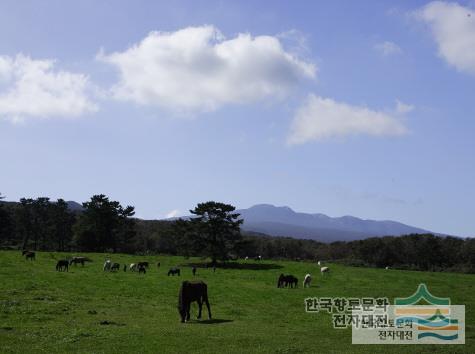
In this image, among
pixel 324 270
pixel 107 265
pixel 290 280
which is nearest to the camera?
pixel 290 280

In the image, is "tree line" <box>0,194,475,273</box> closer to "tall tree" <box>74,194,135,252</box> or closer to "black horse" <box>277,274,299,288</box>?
"tall tree" <box>74,194,135,252</box>

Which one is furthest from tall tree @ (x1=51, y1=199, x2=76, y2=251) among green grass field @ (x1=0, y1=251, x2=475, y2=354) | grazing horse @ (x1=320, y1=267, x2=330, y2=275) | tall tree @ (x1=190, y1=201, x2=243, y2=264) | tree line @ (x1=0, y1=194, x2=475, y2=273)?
grazing horse @ (x1=320, y1=267, x2=330, y2=275)

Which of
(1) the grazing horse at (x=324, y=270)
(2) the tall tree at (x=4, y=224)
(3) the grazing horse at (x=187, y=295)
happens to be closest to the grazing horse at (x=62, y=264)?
(1) the grazing horse at (x=324, y=270)

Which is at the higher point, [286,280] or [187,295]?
[187,295]

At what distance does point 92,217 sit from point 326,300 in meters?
69.1

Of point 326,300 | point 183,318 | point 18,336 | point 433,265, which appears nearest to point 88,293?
point 183,318

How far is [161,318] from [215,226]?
173 ft

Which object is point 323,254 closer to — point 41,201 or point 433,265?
point 433,265

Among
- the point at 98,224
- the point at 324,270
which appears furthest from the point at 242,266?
the point at 98,224

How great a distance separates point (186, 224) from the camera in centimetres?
7744

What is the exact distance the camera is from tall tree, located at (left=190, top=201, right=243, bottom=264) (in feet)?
248

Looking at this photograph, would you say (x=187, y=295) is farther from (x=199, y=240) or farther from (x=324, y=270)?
(x=199, y=240)

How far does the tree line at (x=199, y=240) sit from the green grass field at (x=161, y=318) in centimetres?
2997

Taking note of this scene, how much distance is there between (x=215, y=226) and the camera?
76.8m
